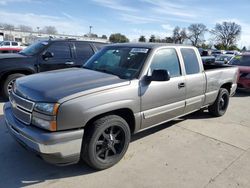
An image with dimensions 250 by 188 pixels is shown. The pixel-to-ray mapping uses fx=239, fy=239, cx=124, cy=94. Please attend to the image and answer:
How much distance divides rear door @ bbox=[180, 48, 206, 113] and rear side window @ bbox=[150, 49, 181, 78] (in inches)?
10.7

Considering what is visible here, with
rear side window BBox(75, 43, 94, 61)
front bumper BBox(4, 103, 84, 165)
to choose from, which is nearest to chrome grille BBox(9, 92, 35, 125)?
front bumper BBox(4, 103, 84, 165)

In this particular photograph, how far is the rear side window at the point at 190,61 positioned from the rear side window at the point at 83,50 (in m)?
3.92

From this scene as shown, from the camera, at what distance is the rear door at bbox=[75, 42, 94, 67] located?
25.2 ft

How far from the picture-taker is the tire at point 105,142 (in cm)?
314

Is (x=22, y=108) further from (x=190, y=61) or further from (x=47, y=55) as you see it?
(x=47, y=55)

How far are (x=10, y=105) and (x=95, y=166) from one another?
5.40ft

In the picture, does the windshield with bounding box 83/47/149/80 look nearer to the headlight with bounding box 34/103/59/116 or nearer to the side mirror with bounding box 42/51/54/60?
the headlight with bounding box 34/103/59/116

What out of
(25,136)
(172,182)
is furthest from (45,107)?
(172,182)

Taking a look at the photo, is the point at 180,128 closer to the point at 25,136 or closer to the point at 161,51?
the point at 161,51

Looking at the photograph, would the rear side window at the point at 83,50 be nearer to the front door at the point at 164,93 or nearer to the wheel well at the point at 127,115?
the front door at the point at 164,93

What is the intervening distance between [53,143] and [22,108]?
75 cm

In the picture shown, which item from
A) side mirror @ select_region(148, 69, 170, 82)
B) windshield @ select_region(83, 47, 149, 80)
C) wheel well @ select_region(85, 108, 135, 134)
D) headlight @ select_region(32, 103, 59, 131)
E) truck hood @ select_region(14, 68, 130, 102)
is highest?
windshield @ select_region(83, 47, 149, 80)

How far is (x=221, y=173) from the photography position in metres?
3.42

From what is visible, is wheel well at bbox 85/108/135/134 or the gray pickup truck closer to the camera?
the gray pickup truck
